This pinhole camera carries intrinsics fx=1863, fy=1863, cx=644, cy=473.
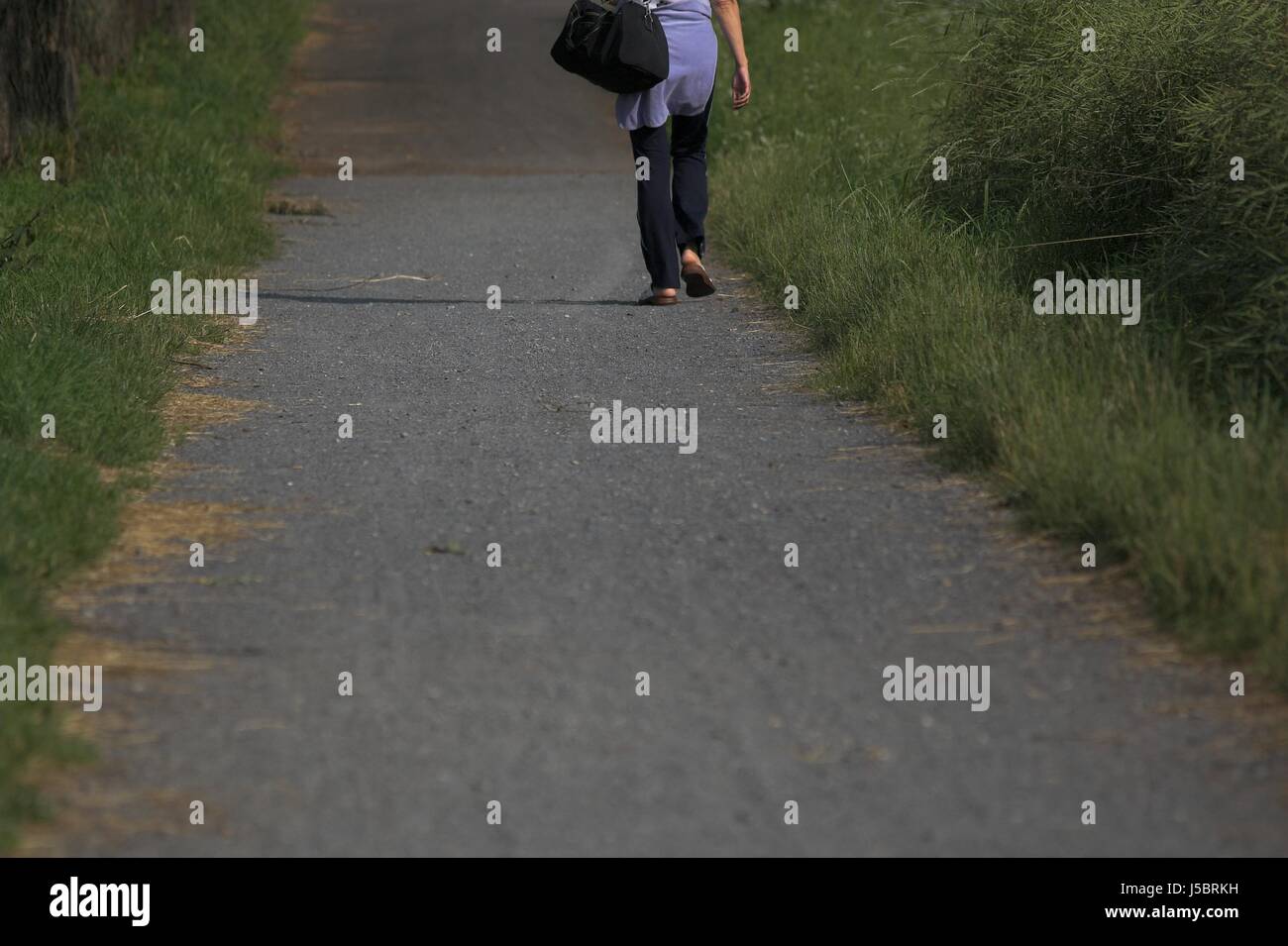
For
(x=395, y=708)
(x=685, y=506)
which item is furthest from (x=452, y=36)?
(x=395, y=708)

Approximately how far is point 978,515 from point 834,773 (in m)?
1.92

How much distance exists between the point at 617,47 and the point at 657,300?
1.48 m

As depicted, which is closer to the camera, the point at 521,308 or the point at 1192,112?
the point at 1192,112

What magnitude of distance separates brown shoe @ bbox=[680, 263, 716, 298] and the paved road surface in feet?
5.02

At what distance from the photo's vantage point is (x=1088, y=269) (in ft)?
26.8

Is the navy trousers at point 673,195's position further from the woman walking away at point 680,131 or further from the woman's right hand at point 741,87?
the woman's right hand at point 741,87

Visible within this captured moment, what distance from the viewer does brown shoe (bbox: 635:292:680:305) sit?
9500 millimetres

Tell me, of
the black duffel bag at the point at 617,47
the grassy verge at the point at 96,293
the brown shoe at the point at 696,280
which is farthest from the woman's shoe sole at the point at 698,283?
the grassy verge at the point at 96,293

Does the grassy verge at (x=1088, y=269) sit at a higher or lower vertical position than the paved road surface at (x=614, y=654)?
higher

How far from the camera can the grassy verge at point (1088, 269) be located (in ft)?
15.6

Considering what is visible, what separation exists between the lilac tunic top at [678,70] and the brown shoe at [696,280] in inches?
31.4

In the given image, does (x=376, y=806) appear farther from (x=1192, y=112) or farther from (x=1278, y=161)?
(x=1192, y=112)
